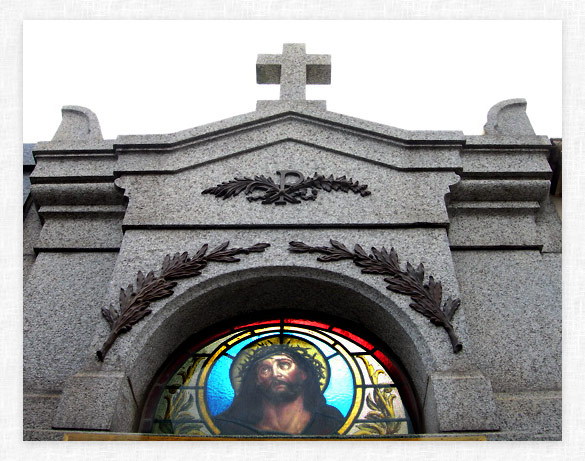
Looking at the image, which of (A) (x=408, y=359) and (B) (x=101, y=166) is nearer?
(A) (x=408, y=359)

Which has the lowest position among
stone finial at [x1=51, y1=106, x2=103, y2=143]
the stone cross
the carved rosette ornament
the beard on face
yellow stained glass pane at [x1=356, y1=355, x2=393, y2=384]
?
the beard on face

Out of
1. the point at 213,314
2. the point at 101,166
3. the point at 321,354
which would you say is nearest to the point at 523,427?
the point at 321,354

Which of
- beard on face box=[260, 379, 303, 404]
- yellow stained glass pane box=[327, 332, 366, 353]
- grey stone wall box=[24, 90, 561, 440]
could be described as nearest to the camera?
grey stone wall box=[24, 90, 561, 440]

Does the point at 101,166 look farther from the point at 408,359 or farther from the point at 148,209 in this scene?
the point at 408,359

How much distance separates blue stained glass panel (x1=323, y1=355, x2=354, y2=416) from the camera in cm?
581

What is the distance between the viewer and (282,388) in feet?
19.2

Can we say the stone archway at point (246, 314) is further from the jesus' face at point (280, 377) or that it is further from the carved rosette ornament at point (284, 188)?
the carved rosette ornament at point (284, 188)

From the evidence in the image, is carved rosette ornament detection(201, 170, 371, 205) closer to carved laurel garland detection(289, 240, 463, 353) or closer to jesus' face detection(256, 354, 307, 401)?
carved laurel garland detection(289, 240, 463, 353)

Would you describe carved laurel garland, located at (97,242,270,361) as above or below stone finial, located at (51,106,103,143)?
below

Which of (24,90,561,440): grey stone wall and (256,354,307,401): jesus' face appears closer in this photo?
(24,90,561,440): grey stone wall

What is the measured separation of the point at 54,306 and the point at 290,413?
1.95 meters

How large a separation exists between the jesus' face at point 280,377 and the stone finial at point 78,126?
2662mm

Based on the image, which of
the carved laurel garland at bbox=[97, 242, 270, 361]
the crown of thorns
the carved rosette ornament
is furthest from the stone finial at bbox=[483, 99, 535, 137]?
the crown of thorns

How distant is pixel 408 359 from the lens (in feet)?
19.3
